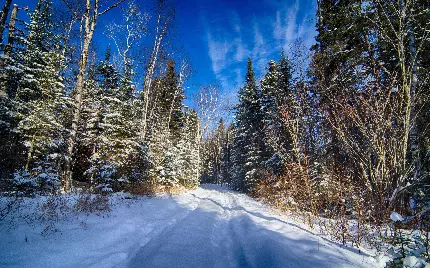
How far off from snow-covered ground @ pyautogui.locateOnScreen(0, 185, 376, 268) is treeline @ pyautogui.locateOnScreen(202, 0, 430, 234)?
Answer: 5.05 feet

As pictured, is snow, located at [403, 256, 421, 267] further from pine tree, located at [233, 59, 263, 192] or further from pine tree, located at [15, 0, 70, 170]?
pine tree, located at [233, 59, 263, 192]

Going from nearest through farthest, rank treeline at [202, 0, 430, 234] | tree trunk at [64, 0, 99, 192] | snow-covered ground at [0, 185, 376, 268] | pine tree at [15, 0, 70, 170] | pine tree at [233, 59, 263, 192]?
snow-covered ground at [0, 185, 376, 268] → treeline at [202, 0, 430, 234] → tree trunk at [64, 0, 99, 192] → pine tree at [15, 0, 70, 170] → pine tree at [233, 59, 263, 192]

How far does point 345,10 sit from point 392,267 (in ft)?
32.0

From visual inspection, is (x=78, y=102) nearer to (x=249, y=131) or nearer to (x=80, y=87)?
(x=80, y=87)

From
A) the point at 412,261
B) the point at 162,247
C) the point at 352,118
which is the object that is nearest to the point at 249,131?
the point at 352,118

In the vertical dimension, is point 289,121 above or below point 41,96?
below

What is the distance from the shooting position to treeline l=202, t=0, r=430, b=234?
414 cm

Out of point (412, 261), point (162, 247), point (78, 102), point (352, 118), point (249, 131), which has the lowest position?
point (162, 247)

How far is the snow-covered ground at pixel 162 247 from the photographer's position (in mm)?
3580

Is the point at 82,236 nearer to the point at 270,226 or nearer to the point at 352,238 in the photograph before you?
the point at 270,226

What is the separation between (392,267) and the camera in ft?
8.45

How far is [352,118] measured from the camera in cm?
416

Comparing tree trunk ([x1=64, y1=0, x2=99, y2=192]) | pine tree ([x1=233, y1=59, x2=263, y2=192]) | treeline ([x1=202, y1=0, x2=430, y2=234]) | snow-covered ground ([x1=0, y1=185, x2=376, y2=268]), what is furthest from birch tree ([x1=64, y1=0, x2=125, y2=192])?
pine tree ([x1=233, y1=59, x2=263, y2=192])

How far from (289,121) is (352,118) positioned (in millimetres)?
2985
